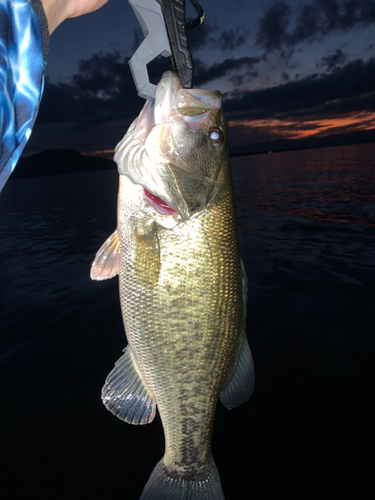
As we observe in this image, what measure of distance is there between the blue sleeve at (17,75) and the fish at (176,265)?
3.08 feet

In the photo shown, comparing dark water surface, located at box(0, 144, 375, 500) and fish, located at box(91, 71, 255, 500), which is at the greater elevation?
fish, located at box(91, 71, 255, 500)

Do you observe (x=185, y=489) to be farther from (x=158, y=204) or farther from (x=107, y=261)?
(x=158, y=204)

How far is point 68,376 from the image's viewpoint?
170 inches

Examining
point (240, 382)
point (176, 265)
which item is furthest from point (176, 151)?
point (240, 382)

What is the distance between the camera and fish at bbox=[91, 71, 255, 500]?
1.88 meters

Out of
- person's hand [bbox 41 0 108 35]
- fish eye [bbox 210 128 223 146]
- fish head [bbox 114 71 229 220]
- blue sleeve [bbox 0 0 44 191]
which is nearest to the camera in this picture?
blue sleeve [bbox 0 0 44 191]

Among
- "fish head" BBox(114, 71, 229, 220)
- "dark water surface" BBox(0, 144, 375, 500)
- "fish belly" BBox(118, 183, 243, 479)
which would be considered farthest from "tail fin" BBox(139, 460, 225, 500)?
"fish head" BBox(114, 71, 229, 220)

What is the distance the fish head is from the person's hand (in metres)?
0.56

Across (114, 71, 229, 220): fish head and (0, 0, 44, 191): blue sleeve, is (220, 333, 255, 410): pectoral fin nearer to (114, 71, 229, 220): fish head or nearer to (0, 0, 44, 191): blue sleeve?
(114, 71, 229, 220): fish head

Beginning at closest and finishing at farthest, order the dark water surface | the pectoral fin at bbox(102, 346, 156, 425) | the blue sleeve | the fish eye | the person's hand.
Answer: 1. the blue sleeve
2. the person's hand
3. the fish eye
4. the pectoral fin at bbox(102, 346, 156, 425)
5. the dark water surface

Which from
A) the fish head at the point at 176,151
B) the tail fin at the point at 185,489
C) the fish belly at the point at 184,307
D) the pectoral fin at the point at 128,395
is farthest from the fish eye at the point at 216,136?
the tail fin at the point at 185,489

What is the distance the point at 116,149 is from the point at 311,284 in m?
5.70

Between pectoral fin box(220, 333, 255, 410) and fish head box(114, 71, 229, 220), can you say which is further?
pectoral fin box(220, 333, 255, 410)

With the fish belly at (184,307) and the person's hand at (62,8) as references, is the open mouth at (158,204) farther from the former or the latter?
the person's hand at (62,8)
